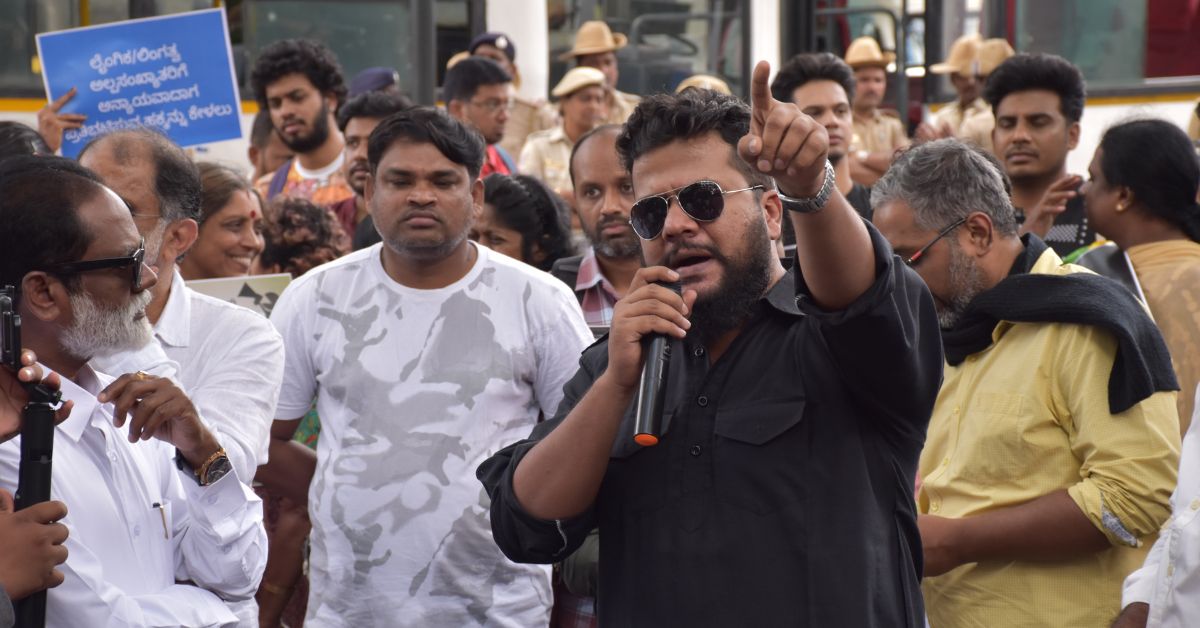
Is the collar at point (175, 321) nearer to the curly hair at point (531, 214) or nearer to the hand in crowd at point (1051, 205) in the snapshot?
the curly hair at point (531, 214)

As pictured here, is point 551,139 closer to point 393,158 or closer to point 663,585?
point 393,158

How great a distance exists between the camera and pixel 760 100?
269cm

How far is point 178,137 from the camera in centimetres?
724

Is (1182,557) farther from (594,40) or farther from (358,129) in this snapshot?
(594,40)

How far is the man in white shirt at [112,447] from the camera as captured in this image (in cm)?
315

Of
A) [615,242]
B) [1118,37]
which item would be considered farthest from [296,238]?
[1118,37]

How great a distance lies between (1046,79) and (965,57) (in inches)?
187

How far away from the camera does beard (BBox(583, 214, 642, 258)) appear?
5.52m

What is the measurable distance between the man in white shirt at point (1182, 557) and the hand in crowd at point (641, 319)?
1.14 meters

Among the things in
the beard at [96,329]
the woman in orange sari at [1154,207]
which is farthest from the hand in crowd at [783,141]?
the woman in orange sari at [1154,207]

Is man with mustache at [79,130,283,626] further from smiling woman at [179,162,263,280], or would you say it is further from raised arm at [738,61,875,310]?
raised arm at [738,61,875,310]

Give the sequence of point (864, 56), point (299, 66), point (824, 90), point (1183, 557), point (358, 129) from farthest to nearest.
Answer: point (864, 56)
point (299, 66)
point (358, 129)
point (824, 90)
point (1183, 557)

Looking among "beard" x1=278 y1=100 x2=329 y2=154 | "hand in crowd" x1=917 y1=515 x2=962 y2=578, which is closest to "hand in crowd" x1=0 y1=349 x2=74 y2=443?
"hand in crowd" x1=917 y1=515 x2=962 y2=578

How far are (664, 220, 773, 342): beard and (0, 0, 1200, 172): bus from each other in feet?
24.6
